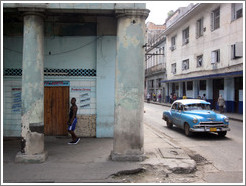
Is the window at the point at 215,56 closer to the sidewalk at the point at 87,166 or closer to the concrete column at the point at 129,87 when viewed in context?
the sidewalk at the point at 87,166

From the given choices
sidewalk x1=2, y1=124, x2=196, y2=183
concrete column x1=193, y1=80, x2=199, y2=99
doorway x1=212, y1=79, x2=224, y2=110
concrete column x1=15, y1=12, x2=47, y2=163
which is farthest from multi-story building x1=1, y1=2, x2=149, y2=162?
concrete column x1=193, y1=80, x2=199, y2=99

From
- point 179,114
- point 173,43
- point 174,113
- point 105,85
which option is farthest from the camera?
point 173,43

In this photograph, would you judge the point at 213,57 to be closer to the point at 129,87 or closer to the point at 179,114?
the point at 179,114

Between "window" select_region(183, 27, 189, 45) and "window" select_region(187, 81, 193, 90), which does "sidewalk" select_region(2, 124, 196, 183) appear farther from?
"window" select_region(183, 27, 189, 45)

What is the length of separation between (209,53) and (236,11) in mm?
5061

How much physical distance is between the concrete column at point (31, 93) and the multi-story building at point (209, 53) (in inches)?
507

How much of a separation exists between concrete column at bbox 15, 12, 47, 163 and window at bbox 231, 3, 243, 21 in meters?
17.7

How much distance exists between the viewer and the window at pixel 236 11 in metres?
19.7

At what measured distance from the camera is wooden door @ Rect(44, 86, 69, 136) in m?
9.49

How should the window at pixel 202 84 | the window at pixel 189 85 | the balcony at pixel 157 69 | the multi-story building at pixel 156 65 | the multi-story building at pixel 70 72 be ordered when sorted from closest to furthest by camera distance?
the multi-story building at pixel 70 72 < the window at pixel 202 84 < the window at pixel 189 85 < the balcony at pixel 157 69 < the multi-story building at pixel 156 65

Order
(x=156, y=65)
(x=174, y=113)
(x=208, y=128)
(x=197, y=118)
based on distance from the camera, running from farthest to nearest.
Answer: (x=156, y=65) → (x=174, y=113) → (x=197, y=118) → (x=208, y=128)

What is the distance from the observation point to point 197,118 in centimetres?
1055

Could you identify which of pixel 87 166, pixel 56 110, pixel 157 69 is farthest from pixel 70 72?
pixel 157 69

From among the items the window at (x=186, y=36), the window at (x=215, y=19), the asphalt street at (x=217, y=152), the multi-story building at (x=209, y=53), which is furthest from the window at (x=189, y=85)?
the asphalt street at (x=217, y=152)
